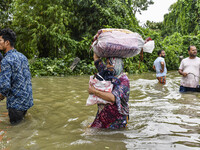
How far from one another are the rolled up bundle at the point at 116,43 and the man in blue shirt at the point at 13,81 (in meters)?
1.43

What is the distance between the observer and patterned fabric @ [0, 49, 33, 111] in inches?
129

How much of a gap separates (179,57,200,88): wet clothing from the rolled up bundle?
12.9ft

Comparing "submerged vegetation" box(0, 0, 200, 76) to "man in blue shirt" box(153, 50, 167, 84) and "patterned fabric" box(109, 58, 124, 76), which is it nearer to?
"man in blue shirt" box(153, 50, 167, 84)

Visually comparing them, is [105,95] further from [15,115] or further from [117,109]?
[15,115]

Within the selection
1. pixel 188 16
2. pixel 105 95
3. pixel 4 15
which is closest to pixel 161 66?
pixel 105 95

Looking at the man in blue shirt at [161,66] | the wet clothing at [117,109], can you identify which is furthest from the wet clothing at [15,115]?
the man in blue shirt at [161,66]

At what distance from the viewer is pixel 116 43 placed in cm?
270

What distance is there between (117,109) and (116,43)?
2.81 feet

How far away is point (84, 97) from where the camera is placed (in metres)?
6.07

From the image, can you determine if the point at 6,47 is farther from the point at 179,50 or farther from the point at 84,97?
the point at 179,50

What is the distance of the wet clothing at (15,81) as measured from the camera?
329 cm

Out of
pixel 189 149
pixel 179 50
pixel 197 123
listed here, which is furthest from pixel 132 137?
pixel 179 50

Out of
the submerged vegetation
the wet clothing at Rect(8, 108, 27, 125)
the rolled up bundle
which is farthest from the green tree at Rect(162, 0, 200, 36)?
the wet clothing at Rect(8, 108, 27, 125)

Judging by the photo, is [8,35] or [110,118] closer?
[110,118]
